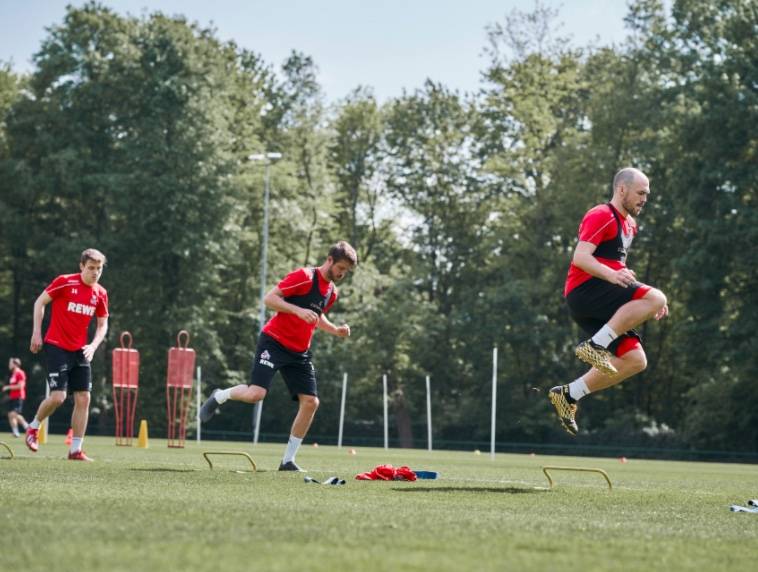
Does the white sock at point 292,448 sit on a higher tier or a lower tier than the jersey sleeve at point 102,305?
lower

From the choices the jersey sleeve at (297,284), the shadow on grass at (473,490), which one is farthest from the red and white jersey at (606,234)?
the jersey sleeve at (297,284)

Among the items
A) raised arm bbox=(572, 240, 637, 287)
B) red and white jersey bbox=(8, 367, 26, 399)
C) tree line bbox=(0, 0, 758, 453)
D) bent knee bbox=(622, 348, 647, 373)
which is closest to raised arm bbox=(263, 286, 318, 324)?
raised arm bbox=(572, 240, 637, 287)

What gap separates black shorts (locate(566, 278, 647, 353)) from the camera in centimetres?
962

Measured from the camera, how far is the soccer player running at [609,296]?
30.9 ft

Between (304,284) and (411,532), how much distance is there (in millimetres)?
5886

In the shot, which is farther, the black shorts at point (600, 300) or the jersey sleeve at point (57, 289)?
the jersey sleeve at point (57, 289)

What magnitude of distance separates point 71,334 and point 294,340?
3.08 metres

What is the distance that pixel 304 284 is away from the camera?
11719mm

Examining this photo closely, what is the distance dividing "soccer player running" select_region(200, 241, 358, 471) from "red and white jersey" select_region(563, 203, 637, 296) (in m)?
2.62

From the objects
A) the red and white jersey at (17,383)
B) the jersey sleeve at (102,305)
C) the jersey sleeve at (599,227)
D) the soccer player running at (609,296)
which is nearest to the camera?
the soccer player running at (609,296)

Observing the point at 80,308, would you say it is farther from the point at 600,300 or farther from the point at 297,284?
the point at 600,300

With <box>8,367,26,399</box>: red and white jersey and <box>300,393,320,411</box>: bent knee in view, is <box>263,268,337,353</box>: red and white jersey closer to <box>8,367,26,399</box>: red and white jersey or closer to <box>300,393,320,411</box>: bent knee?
<box>300,393,320,411</box>: bent knee

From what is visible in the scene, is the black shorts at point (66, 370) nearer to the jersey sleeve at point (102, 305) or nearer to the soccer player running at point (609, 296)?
the jersey sleeve at point (102, 305)

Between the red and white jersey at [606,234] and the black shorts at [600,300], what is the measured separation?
94 mm
